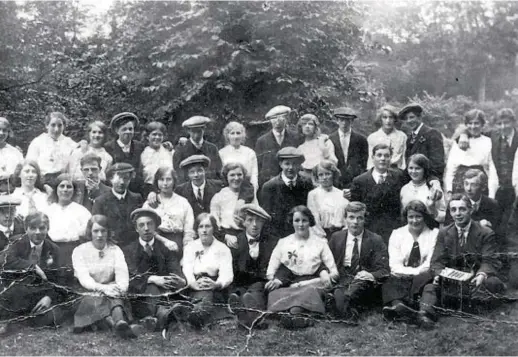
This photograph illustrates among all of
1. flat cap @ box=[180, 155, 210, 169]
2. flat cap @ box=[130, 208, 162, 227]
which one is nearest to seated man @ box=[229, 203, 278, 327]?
flat cap @ box=[180, 155, 210, 169]

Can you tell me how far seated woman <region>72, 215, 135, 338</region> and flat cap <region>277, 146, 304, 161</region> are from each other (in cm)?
143

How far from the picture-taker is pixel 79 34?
504 centimetres

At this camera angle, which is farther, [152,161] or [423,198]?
[152,161]

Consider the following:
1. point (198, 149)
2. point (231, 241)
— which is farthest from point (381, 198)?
point (198, 149)

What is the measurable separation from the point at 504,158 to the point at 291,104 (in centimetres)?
183

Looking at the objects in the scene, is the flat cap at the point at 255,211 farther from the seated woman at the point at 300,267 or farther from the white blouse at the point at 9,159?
the white blouse at the point at 9,159

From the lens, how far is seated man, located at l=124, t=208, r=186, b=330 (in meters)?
4.12

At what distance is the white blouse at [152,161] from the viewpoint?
4707 millimetres

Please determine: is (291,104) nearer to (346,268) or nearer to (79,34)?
(346,268)

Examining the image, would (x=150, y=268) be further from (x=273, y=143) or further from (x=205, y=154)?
(x=273, y=143)

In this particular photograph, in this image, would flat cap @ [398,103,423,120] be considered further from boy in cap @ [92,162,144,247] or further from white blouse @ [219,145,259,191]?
boy in cap @ [92,162,144,247]

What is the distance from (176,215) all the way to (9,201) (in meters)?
1.30

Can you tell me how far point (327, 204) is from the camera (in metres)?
4.43

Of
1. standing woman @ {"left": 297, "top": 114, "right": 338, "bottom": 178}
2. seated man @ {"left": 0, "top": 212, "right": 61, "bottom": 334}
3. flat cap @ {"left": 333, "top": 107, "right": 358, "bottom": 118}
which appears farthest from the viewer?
flat cap @ {"left": 333, "top": 107, "right": 358, "bottom": 118}
